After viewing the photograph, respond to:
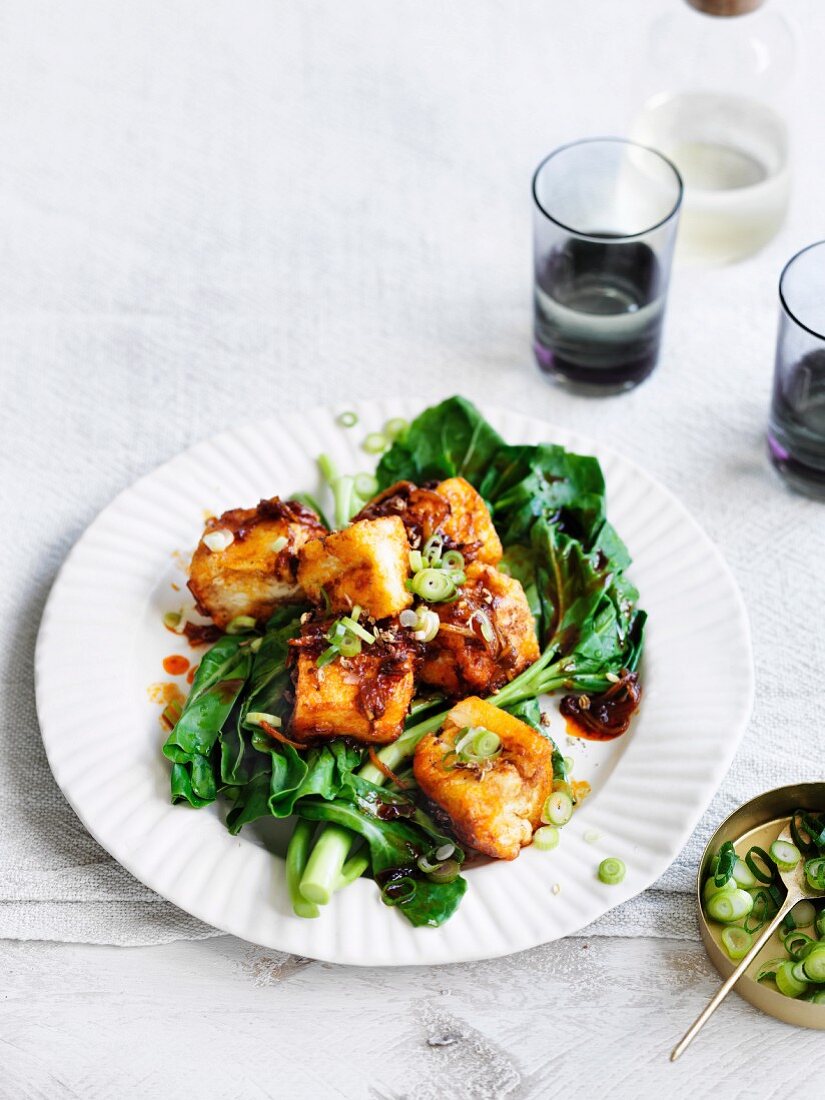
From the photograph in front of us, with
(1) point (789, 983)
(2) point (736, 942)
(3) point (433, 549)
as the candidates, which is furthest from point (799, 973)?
(3) point (433, 549)

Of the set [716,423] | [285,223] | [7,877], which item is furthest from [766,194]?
[7,877]

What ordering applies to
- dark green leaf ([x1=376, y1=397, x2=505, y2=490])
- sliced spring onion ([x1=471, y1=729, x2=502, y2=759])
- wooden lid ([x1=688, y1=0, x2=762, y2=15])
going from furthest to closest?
wooden lid ([x1=688, y1=0, x2=762, y2=15]) → dark green leaf ([x1=376, y1=397, x2=505, y2=490]) → sliced spring onion ([x1=471, y1=729, x2=502, y2=759])

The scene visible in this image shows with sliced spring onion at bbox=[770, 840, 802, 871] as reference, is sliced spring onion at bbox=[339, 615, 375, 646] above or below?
Result: above

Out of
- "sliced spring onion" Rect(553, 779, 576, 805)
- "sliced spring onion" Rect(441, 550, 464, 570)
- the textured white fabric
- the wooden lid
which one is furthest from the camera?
the wooden lid

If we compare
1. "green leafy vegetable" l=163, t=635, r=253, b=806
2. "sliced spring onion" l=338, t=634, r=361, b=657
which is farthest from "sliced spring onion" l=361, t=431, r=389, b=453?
"sliced spring onion" l=338, t=634, r=361, b=657

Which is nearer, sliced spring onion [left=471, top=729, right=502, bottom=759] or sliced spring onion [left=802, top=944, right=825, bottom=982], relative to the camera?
sliced spring onion [left=802, top=944, right=825, bottom=982]

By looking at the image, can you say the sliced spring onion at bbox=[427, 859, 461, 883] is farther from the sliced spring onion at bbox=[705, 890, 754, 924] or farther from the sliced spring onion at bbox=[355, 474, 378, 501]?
the sliced spring onion at bbox=[355, 474, 378, 501]

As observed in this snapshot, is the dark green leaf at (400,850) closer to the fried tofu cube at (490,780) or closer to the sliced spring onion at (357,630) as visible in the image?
the fried tofu cube at (490,780)
